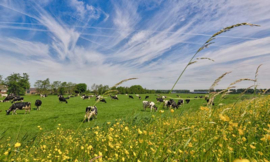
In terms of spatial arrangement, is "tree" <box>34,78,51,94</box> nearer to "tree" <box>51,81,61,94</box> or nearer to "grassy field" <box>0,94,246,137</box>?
"tree" <box>51,81,61,94</box>

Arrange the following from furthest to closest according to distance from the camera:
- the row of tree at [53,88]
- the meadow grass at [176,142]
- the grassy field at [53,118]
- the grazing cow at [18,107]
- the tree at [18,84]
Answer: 1. the row of tree at [53,88]
2. the tree at [18,84]
3. the grazing cow at [18,107]
4. the grassy field at [53,118]
5. the meadow grass at [176,142]

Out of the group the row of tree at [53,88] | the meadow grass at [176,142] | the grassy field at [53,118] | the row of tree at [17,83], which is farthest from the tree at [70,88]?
the meadow grass at [176,142]

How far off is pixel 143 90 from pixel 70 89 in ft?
199

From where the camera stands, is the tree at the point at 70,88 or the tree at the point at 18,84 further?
the tree at the point at 70,88

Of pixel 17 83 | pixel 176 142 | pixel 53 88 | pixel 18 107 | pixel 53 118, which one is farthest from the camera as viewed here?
pixel 53 88

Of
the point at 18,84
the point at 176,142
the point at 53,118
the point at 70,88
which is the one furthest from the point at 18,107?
the point at 70,88

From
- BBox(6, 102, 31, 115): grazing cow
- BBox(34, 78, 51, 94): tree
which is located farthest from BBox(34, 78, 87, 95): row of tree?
BBox(6, 102, 31, 115): grazing cow

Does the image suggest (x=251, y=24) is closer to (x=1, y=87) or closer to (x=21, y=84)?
(x=21, y=84)

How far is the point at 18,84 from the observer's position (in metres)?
81.4

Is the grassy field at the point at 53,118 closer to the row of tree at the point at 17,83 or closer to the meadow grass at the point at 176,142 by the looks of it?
the meadow grass at the point at 176,142

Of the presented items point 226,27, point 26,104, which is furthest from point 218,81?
point 26,104

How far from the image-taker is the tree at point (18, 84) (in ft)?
261

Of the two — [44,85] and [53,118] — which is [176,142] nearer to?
[53,118]

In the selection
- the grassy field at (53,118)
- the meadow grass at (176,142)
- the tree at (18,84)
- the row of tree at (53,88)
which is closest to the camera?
the meadow grass at (176,142)
